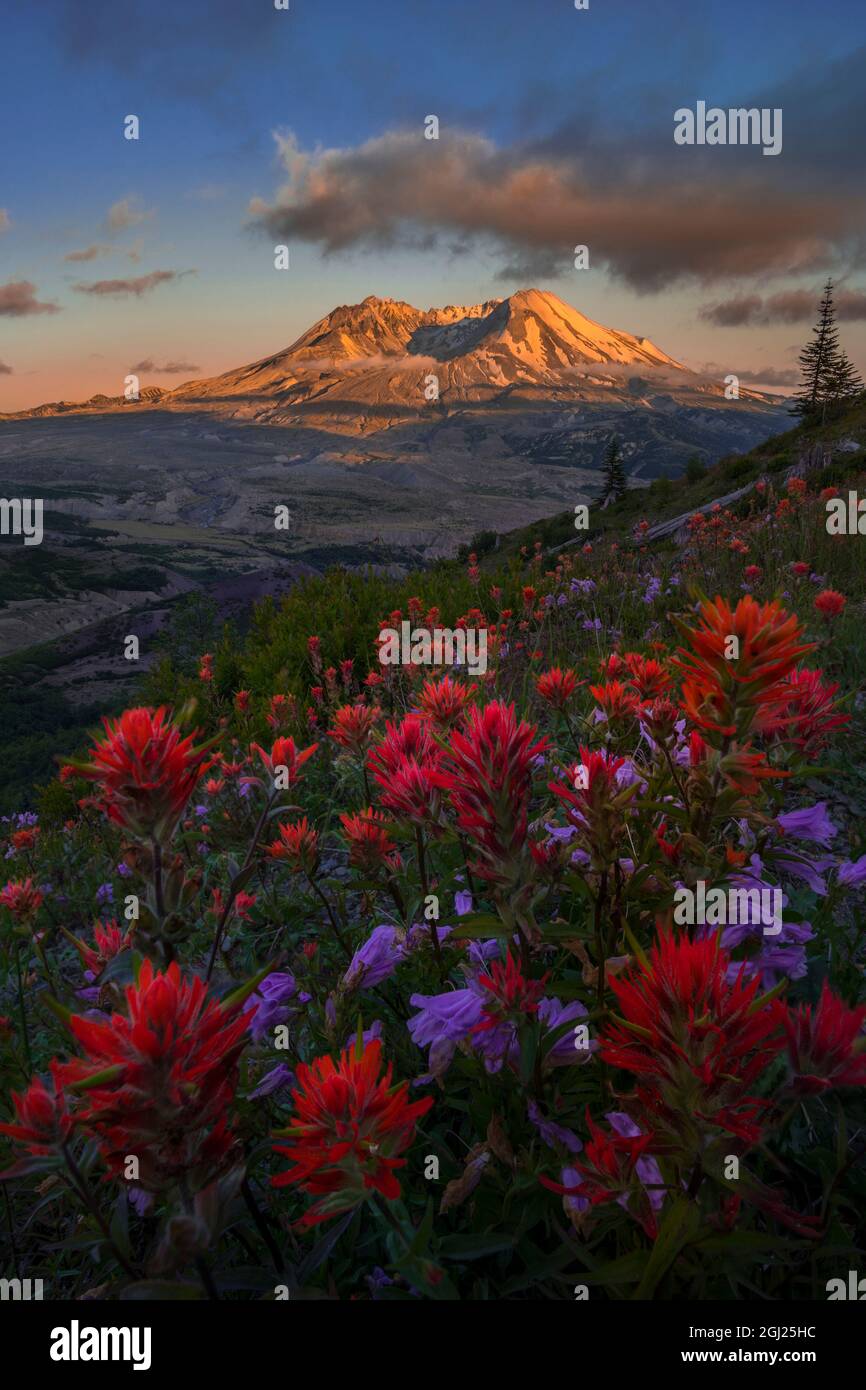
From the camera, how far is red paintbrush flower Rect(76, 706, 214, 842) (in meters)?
1.10

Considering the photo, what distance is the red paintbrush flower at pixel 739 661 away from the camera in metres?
1.10

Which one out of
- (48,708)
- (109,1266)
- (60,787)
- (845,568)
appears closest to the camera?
(109,1266)

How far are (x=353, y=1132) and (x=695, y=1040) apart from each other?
1.52 feet

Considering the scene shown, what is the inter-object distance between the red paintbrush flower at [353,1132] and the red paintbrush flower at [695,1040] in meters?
0.31

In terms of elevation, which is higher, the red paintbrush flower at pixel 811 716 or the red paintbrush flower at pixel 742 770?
the red paintbrush flower at pixel 811 716

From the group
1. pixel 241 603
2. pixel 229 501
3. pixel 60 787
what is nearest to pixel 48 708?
pixel 241 603

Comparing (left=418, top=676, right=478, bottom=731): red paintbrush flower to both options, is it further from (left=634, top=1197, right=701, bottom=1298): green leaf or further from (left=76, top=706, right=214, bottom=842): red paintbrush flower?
(left=634, top=1197, right=701, bottom=1298): green leaf

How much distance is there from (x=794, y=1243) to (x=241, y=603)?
60.4ft

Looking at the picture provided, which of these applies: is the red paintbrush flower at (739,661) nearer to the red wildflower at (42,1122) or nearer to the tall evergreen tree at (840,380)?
the red wildflower at (42,1122)

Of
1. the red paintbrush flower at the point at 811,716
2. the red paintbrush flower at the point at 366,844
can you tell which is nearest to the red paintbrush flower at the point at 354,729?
the red paintbrush flower at the point at 366,844

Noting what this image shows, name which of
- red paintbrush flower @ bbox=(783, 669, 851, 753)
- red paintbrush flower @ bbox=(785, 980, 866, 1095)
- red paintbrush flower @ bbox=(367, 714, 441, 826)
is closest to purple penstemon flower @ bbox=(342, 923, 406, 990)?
red paintbrush flower @ bbox=(367, 714, 441, 826)

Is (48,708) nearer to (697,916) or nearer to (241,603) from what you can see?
(241,603)

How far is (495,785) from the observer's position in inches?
45.3

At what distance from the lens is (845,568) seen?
23.9 feet
